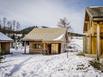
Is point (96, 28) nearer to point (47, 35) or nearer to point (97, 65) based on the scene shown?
point (97, 65)

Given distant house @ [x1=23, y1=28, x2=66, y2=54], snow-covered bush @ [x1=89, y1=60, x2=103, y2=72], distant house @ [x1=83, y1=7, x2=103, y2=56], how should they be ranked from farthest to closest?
distant house @ [x1=23, y1=28, x2=66, y2=54] → distant house @ [x1=83, y1=7, x2=103, y2=56] → snow-covered bush @ [x1=89, y1=60, x2=103, y2=72]

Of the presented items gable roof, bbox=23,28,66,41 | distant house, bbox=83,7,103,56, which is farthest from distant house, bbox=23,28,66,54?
distant house, bbox=83,7,103,56

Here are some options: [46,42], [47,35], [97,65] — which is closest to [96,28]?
[97,65]

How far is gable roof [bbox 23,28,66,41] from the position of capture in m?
38.9

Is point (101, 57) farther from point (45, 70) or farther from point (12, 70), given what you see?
point (12, 70)

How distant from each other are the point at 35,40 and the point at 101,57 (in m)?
21.1

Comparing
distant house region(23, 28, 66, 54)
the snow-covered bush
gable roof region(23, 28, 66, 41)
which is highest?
gable roof region(23, 28, 66, 41)

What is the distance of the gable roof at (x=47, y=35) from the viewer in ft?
128

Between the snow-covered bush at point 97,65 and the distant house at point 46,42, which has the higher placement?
the distant house at point 46,42

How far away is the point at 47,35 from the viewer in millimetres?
40469

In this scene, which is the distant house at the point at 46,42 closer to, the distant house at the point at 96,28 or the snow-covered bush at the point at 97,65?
the distant house at the point at 96,28

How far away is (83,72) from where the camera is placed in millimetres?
15258

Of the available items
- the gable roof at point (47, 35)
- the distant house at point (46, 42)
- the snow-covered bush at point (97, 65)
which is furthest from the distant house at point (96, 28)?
the gable roof at point (47, 35)

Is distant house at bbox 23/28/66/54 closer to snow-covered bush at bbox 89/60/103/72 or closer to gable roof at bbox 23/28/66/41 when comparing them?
gable roof at bbox 23/28/66/41
